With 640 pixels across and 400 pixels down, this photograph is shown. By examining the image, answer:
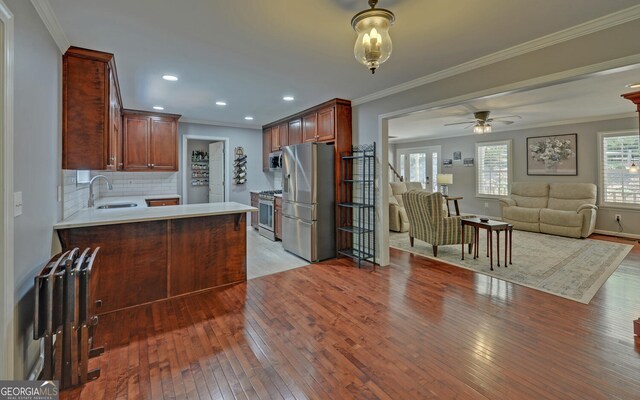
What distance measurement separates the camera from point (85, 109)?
2.61 m

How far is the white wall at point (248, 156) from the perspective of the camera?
20.4ft

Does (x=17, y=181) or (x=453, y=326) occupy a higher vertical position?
(x=17, y=181)

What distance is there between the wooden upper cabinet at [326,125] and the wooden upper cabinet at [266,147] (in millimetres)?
2046

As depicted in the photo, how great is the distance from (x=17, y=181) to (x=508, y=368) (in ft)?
10.5

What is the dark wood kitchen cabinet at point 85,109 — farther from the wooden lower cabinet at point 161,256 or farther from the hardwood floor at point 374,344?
the hardwood floor at point 374,344

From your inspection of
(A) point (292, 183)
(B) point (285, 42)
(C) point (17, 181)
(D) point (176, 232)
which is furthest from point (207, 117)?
(C) point (17, 181)

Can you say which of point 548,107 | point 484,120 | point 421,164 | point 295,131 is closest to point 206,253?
point 295,131

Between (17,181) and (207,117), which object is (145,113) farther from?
(17,181)

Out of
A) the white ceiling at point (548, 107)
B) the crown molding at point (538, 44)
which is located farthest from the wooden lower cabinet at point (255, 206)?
the crown molding at point (538, 44)

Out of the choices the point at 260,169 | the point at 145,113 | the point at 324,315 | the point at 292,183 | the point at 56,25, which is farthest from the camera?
the point at 260,169

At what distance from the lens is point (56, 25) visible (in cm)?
219

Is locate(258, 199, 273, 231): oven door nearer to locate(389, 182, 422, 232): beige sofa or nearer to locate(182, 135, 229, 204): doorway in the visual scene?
locate(182, 135, 229, 204): doorway
